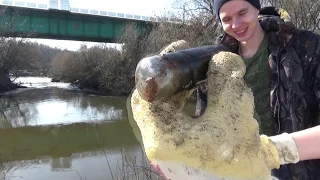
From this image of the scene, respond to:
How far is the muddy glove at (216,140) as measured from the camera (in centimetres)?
93

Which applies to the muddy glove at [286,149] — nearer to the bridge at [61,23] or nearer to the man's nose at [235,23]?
the man's nose at [235,23]

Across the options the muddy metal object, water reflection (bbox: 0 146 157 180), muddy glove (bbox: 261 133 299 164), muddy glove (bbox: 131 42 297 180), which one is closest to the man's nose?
the muddy metal object

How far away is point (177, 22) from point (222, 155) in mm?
16534

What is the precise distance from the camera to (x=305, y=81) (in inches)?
53.6

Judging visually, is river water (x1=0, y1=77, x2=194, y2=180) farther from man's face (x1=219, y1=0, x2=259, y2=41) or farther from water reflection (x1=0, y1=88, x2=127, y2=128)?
man's face (x1=219, y1=0, x2=259, y2=41)

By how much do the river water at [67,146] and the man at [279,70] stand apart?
4079 mm

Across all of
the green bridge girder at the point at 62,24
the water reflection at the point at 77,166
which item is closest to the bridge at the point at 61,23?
the green bridge girder at the point at 62,24

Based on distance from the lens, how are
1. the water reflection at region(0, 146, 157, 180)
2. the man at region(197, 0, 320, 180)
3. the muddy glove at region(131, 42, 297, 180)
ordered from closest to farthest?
the muddy glove at region(131, 42, 297, 180)
the man at region(197, 0, 320, 180)
the water reflection at region(0, 146, 157, 180)

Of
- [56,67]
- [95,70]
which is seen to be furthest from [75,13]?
[56,67]

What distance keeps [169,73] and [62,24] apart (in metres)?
24.5

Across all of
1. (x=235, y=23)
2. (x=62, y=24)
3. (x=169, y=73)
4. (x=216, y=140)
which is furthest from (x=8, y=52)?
(x=216, y=140)

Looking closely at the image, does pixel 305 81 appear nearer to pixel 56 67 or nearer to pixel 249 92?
pixel 249 92

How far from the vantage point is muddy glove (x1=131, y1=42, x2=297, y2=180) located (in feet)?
3.06

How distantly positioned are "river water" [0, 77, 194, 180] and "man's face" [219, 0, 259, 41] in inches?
166
